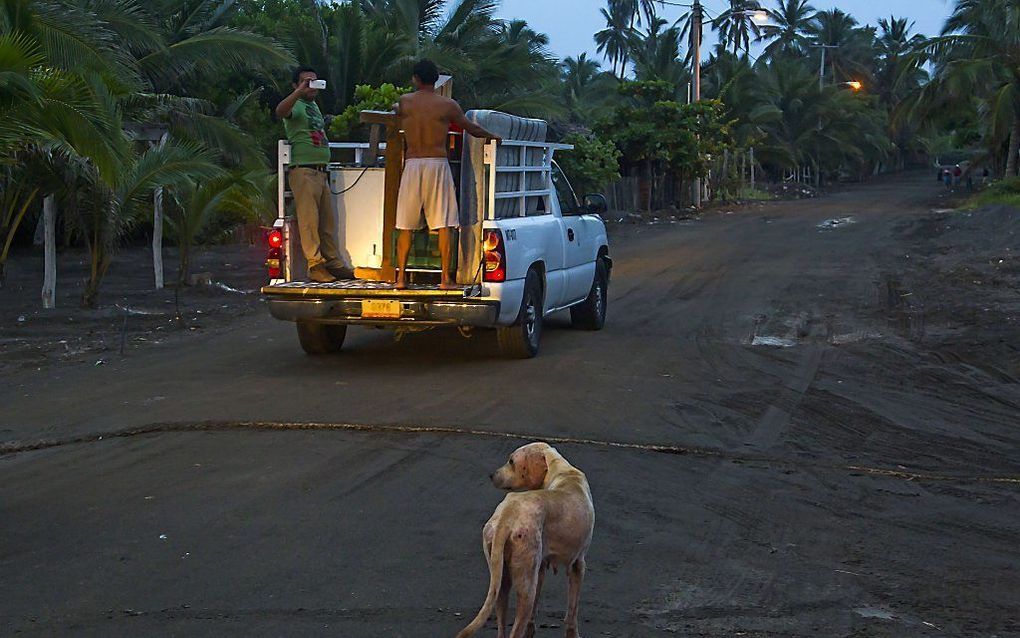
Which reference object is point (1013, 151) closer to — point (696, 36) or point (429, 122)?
point (696, 36)

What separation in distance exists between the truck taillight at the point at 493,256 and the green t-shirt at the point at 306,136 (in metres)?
1.69

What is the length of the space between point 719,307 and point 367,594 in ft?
39.2

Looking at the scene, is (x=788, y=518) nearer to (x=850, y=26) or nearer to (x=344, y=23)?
(x=344, y=23)

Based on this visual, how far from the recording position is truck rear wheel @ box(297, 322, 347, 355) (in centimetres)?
1245

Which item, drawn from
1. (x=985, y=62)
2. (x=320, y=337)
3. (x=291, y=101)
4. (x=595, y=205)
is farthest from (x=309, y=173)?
(x=985, y=62)

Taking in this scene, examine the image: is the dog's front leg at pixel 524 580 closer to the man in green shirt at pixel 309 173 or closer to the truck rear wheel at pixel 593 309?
the man in green shirt at pixel 309 173

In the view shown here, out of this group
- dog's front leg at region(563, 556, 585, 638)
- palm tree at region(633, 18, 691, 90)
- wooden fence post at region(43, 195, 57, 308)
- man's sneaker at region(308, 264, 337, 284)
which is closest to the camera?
dog's front leg at region(563, 556, 585, 638)

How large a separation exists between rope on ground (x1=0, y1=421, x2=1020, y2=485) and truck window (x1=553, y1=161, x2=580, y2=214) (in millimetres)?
5191

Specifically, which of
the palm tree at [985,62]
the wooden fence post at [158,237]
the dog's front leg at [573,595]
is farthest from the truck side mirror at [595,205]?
the palm tree at [985,62]

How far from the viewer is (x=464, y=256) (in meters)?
11.4

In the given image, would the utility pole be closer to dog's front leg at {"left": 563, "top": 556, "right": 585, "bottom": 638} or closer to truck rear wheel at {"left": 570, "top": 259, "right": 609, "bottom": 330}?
truck rear wheel at {"left": 570, "top": 259, "right": 609, "bottom": 330}

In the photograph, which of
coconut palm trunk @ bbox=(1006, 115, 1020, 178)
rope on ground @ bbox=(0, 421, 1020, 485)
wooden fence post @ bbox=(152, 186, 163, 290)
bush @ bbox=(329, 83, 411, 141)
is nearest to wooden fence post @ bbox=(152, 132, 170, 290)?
wooden fence post @ bbox=(152, 186, 163, 290)

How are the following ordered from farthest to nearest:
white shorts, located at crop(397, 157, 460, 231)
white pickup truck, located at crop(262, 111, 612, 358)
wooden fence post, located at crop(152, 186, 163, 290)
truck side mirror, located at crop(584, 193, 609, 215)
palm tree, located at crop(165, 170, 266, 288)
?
wooden fence post, located at crop(152, 186, 163, 290), palm tree, located at crop(165, 170, 266, 288), truck side mirror, located at crop(584, 193, 609, 215), white pickup truck, located at crop(262, 111, 612, 358), white shorts, located at crop(397, 157, 460, 231)

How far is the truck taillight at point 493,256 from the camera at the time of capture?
1136 centimetres
